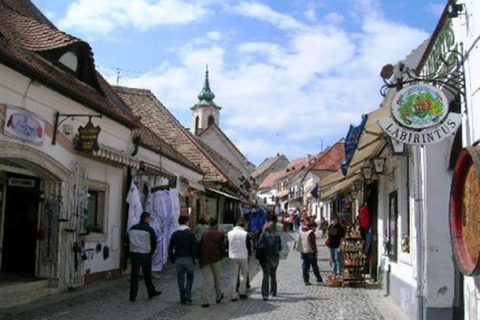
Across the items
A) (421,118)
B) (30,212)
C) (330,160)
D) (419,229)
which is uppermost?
(330,160)

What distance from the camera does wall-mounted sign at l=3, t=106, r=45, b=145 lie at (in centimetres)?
1015

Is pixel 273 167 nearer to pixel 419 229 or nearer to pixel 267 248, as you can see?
pixel 267 248

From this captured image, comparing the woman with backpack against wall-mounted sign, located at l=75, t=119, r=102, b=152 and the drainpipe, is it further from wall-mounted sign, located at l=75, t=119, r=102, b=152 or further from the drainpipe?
the drainpipe

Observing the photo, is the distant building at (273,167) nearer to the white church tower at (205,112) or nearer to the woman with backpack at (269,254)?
the white church tower at (205,112)

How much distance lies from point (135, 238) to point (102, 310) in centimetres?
166

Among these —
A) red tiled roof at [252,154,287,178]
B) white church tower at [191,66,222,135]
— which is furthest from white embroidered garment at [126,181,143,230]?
red tiled roof at [252,154,287,178]

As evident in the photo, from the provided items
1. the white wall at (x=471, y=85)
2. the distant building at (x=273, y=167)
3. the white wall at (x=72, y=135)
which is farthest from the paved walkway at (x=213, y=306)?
the distant building at (x=273, y=167)

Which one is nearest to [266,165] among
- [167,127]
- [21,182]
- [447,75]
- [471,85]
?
[167,127]

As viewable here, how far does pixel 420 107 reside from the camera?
19.7 ft

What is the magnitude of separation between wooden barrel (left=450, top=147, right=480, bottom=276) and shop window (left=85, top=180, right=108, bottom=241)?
9.90 m

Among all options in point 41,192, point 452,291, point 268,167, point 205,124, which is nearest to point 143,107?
point 41,192

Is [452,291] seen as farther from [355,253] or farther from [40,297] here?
[40,297]

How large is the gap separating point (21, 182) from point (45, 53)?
115 inches

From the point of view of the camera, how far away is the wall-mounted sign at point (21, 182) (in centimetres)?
1263
